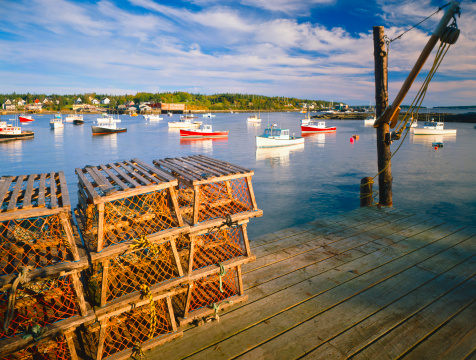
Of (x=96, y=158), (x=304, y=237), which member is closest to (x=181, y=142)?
(x=96, y=158)

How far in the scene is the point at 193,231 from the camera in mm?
4059

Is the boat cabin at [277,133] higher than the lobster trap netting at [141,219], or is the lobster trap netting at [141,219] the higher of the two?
the boat cabin at [277,133]

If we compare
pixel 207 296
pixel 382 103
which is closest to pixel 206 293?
pixel 207 296

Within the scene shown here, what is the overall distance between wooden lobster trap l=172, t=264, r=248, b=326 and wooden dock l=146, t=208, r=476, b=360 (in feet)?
0.45

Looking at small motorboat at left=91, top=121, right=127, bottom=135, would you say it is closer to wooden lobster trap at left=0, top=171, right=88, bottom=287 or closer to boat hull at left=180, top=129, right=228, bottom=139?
boat hull at left=180, top=129, right=228, bottom=139

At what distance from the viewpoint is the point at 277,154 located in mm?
39469

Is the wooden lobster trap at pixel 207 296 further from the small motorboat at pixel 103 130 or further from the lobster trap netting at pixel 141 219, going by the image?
the small motorboat at pixel 103 130

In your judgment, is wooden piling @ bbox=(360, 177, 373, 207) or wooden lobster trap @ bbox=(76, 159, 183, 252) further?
wooden piling @ bbox=(360, 177, 373, 207)

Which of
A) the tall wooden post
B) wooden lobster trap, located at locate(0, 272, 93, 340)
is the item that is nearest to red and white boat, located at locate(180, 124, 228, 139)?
the tall wooden post

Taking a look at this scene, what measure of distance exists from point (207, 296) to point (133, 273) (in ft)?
3.84

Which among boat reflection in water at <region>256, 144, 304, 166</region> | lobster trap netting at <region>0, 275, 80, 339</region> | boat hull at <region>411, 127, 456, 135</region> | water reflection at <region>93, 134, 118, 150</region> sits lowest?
lobster trap netting at <region>0, 275, 80, 339</region>

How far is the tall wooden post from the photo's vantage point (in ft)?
27.8

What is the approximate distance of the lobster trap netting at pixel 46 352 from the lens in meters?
3.33

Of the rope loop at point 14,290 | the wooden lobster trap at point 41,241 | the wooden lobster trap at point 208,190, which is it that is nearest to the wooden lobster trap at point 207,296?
the wooden lobster trap at point 208,190
